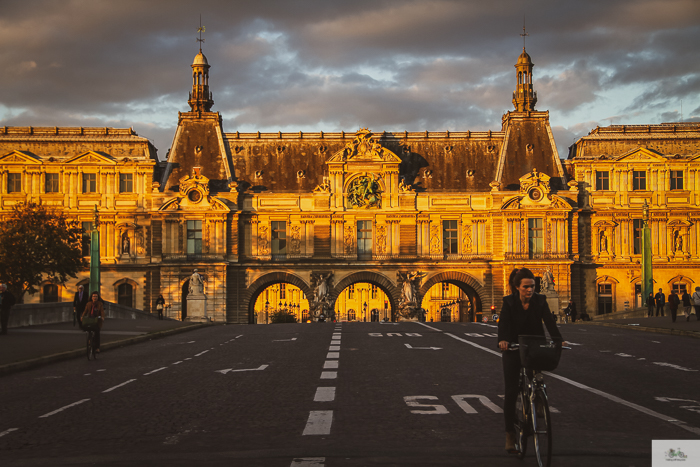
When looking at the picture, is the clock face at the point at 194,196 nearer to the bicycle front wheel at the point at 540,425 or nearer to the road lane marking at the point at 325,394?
the road lane marking at the point at 325,394

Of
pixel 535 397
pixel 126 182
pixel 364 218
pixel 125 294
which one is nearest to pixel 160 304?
pixel 125 294

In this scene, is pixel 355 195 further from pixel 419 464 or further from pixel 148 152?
pixel 419 464

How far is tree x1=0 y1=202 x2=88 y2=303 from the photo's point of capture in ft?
175

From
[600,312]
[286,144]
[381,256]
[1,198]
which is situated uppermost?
[286,144]

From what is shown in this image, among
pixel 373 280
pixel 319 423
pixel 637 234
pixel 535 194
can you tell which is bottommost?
pixel 373 280

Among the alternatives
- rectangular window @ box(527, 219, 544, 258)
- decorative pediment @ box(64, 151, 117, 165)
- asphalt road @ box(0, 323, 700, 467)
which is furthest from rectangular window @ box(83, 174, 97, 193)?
asphalt road @ box(0, 323, 700, 467)

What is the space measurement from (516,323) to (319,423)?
146 inches

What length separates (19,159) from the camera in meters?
70.1

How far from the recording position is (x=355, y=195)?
70188mm

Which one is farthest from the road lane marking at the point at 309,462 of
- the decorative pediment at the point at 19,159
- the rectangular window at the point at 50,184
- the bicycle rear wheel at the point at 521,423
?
the decorative pediment at the point at 19,159

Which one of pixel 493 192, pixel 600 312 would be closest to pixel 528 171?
pixel 493 192

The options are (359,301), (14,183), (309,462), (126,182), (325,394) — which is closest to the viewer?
(309,462)

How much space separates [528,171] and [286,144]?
21.4 metres

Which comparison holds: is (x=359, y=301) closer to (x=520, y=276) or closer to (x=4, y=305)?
(x=4, y=305)
